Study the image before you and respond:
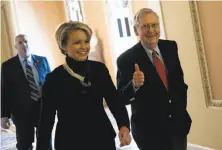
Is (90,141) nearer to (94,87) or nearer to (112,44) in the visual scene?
(94,87)

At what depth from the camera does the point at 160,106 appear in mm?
1667

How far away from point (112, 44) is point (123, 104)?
408cm

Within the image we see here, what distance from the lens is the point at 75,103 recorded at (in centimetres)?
147

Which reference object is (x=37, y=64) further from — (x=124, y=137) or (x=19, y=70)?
(x=124, y=137)

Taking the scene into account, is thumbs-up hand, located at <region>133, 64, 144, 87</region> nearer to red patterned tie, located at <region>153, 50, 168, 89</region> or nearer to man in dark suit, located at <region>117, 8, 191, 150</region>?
man in dark suit, located at <region>117, 8, 191, 150</region>

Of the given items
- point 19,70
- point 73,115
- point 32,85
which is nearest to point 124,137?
point 73,115

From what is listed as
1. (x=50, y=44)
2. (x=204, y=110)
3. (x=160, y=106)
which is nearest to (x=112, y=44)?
(x=50, y=44)

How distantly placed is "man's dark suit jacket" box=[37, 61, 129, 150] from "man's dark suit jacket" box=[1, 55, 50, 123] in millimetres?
1421

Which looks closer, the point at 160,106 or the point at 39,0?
the point at 160,106

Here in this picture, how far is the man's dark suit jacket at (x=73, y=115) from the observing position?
1459 millimetres

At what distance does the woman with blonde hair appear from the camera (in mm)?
1461

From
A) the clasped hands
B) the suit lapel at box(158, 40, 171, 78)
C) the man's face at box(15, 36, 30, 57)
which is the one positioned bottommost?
the clasped hands

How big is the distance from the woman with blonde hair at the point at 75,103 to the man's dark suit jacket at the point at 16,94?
1.43 metres

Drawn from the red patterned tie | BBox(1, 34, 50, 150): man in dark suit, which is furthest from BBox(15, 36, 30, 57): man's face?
the red patterned tie
